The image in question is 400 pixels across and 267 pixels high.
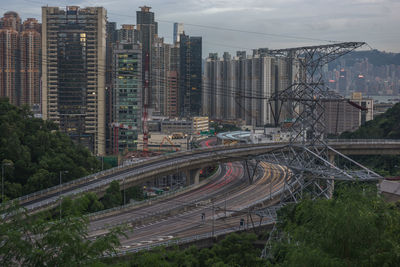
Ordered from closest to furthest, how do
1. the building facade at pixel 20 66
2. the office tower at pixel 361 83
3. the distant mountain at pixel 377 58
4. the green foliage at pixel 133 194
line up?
the green foliage at pixel 133 194 < the building facade at pixel 20 66 < the office tower at pixel 361 83 < the distant mountain at pixel 377 58

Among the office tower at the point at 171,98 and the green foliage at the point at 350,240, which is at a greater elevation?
the office tower at the point at 171,98

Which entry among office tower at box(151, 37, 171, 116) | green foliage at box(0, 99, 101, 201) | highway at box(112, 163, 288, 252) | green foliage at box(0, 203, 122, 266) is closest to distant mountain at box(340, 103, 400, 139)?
highway at box(112, 163, 288, 252)

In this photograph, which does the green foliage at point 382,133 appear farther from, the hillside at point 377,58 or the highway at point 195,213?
the hillside at point 377,58

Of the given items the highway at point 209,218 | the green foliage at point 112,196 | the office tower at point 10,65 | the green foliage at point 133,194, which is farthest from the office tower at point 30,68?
the green foliage at point 112,196

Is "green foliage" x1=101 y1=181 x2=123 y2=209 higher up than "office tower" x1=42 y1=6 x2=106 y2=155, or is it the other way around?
"office tower" x1=42 y1=6 x2=106 y2=155

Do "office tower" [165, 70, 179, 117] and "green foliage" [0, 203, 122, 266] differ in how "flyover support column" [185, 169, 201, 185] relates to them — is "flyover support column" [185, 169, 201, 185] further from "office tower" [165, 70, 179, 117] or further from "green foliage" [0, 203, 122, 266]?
"office tower" [165, 70, 179, 117]

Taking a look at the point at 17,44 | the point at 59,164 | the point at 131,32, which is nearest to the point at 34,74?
the point at 17,44

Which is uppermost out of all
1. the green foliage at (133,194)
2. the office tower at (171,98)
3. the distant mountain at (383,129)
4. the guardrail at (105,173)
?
the office tower at (171,98)
